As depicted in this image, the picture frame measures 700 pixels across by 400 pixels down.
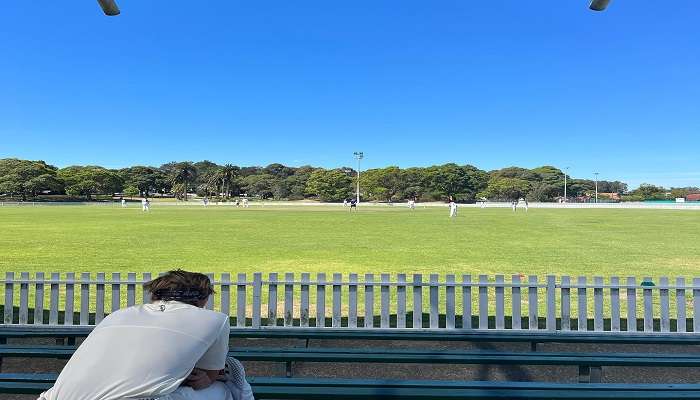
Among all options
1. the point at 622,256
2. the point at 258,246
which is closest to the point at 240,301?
the point at 258,246

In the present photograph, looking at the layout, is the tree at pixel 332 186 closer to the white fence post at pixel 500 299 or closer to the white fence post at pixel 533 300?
the white fence post at pixel 533 300

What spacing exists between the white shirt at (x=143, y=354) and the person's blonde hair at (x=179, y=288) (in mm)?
122

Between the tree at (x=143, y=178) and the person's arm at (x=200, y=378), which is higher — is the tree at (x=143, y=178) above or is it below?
above

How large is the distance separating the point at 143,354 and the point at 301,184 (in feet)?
435

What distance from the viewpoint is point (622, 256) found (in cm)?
1452

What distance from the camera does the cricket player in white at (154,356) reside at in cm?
192

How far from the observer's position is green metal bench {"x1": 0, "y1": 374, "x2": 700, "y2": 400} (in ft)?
8.47

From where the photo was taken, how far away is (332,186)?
12019 cm

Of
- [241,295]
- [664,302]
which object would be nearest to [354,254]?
[241,295]

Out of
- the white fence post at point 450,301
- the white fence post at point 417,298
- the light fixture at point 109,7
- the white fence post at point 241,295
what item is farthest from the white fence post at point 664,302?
the light fixture at point 109,7

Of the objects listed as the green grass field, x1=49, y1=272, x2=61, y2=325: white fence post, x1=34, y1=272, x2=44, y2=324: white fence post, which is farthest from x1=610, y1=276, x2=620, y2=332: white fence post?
x1=34, y1=272, x2=44, y2=324: white fence post

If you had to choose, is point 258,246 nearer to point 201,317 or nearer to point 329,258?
point 329,258

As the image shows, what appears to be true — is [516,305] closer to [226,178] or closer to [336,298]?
[336,298]

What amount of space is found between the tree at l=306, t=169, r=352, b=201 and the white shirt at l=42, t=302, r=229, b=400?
117 meters
